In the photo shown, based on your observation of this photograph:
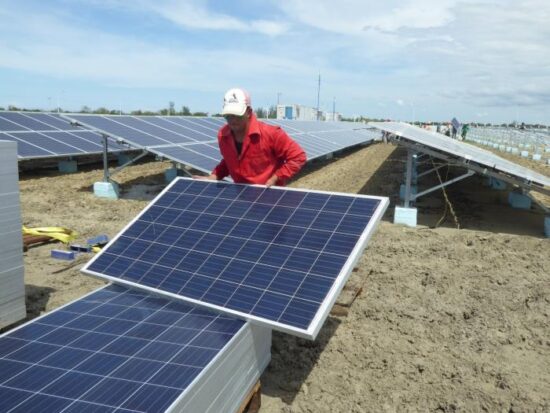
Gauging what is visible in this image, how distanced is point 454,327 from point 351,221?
8.67ft

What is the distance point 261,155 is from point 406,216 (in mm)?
6569

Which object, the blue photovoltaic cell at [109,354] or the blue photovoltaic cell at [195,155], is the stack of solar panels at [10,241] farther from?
the blue photovoltaic cell at [195,155]

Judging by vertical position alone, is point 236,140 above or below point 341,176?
above

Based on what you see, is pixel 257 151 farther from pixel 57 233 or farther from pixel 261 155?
pixel 57 233

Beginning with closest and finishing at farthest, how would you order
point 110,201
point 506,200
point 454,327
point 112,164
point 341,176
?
point 454,327 < point 110,201 < point 506,200 < point 341,176 < point 112,164

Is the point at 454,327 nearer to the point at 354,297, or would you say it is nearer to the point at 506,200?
the point at 354,297

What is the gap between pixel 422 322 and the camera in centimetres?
582

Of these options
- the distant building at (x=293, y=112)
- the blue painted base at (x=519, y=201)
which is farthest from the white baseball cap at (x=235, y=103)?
the distant building at (x=293, y=112)

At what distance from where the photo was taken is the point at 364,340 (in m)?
5.39

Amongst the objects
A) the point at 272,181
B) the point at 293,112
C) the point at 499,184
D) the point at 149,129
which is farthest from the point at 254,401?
the point at 293,112

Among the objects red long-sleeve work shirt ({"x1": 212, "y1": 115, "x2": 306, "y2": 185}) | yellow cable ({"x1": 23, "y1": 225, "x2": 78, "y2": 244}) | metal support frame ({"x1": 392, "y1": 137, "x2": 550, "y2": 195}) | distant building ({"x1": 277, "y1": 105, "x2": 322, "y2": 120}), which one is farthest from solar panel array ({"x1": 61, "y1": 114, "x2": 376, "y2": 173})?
distant building ({"x1": 277, "y1": 105, "x2": 322, "y2": 120})

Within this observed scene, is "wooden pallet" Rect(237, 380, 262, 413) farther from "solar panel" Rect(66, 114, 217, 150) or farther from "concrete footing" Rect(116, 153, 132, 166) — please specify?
"concrete footing" Rect(116, 153, 132, 166)

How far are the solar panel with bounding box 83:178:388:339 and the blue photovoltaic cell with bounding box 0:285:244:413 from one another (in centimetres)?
28

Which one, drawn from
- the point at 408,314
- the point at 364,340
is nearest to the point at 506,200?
the point at 408,314
